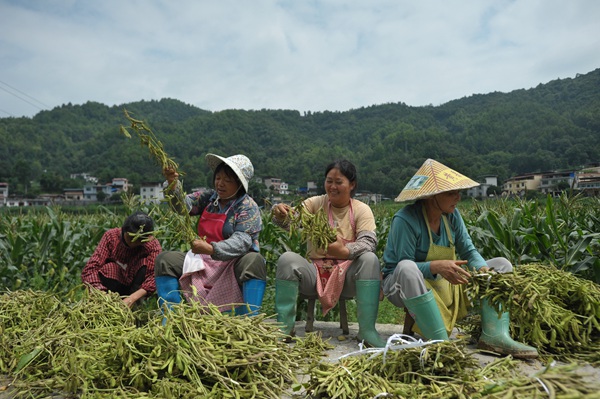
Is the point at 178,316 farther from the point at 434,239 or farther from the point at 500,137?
the point at 500,137

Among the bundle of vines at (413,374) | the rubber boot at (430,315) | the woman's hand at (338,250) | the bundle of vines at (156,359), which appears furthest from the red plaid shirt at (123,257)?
the rubber boot at (430,315)

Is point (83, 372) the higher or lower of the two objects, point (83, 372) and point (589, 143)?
the lower

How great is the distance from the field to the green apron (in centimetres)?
47

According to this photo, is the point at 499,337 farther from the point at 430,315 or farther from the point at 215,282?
the point at 215,282

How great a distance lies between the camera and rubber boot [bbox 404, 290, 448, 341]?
2924 mm

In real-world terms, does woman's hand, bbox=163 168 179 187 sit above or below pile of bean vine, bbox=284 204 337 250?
above

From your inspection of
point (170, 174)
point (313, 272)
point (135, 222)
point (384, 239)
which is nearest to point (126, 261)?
point (135, 222)

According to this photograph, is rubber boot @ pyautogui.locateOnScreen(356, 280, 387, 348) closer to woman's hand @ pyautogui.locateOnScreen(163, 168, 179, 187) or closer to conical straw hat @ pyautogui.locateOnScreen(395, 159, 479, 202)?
conical straw hat @ pyautogui.locateOnScreen(395, 159, 479, 202)

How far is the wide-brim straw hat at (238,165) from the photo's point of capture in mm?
3703

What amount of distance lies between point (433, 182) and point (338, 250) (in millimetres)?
861

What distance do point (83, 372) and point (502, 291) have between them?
251 centimetres

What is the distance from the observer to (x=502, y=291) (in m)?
2.81

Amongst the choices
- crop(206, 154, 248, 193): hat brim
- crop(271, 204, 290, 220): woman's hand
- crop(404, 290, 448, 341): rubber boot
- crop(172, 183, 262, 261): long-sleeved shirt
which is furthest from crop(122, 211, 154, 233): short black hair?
crop(404, 290, 448, 341): rubber boot

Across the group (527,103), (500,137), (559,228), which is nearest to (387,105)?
(527,103)
